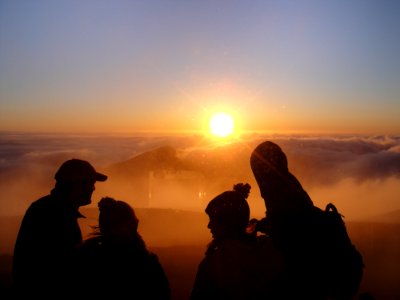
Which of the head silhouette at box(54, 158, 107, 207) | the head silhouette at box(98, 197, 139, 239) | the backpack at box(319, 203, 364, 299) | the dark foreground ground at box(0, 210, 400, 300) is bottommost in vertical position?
the dark foreground ground at box(0, 210, 400, 300)

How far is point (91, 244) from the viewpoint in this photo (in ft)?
8.91

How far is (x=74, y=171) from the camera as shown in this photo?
11.2ft

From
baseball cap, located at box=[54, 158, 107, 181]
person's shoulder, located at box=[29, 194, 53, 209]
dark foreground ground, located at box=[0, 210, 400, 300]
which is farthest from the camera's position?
dark foreground ground, located at box=[0, 210, 400, 300]

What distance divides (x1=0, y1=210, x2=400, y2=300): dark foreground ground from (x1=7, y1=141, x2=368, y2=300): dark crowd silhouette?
→ 6.44 meters

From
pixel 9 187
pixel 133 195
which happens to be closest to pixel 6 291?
pixel 133 195

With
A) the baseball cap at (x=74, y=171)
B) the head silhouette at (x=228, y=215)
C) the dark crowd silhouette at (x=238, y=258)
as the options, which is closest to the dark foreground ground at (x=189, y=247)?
the baseball cap at (x=74, y=171)

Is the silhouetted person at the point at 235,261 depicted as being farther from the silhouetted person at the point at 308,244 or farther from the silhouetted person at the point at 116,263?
the silhouetted person at the point at 116,263

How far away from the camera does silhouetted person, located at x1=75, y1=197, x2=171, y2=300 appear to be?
8.69 feet

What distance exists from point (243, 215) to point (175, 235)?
45.0ft

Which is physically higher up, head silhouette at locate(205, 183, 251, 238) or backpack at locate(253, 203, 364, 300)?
head silhouette at locate(205, 183, 251, 238)

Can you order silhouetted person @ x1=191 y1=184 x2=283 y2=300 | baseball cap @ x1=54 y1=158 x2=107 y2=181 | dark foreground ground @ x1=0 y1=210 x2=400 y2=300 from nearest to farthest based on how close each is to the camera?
silhouetted person @ x1=191 y1=184 x2=283 y2=300
baseball cap @ x1=54 y1=158 x2=107 y2=181
dark foreground ground @ x1=0 y1=210 x2=400 y2=300

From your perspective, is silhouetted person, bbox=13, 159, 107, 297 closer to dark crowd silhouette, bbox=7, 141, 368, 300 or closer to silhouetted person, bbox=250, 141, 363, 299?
dark crowd silhouette, bbox=7, 141, 368, 300

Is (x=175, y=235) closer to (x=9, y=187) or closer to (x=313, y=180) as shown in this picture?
(x=9, y=187)

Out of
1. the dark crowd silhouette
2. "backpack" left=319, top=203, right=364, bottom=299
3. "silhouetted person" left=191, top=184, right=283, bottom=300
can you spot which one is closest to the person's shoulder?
the dark crowd silhouette
